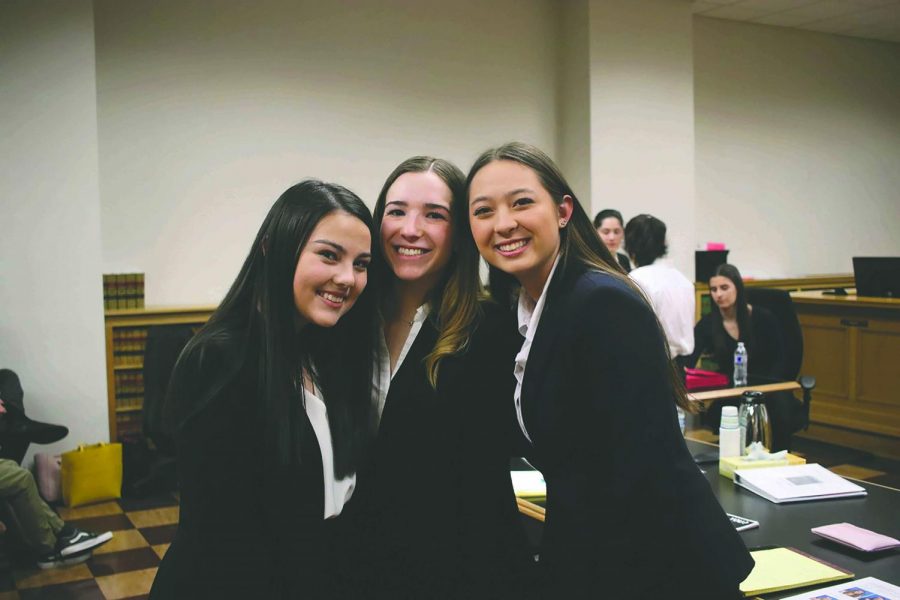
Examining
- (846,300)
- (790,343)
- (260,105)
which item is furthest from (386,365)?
(846,300)

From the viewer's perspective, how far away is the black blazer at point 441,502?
5.31 ft

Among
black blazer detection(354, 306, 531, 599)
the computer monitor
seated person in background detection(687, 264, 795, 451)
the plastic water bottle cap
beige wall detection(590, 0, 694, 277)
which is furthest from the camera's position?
beige wall detection(590, 0, 694, 277)

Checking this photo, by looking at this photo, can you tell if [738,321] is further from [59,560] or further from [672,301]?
[59,560]

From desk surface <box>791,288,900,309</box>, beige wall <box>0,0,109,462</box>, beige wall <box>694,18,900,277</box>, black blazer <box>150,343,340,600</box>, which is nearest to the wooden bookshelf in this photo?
beige wall <box>0,0,109,462</box>

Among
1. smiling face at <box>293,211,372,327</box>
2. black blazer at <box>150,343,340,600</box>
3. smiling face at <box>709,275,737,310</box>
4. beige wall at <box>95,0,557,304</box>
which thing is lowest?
black blazer at <box>150,343,340,600</box>

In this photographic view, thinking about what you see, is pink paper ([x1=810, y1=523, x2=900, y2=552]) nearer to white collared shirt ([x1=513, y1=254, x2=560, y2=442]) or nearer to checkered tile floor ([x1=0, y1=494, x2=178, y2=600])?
white collared shirt ([x1=513, y1=254, x2=560, y2=442])

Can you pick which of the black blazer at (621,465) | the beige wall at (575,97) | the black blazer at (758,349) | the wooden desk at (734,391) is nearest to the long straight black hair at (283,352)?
the black blazer at (621,465)

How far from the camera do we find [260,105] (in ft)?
20.4

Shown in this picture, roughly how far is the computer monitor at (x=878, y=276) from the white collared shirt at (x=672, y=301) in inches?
98.5

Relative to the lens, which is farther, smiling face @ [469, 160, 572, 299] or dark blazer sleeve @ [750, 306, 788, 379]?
dark blazer sleeve @ [750, 306, 788, 379]

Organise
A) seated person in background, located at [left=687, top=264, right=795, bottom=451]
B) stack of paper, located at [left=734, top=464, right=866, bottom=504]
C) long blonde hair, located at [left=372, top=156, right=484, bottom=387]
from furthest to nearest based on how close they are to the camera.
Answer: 1. seated person in background, located at [left=687, top=264, right=795, bottom=451]
2. stack of paper, located at [left=734, top=464, right=866, bottom=504]
3. long blonde hair, located at [left=372, top=156, right=484, bottom=387]

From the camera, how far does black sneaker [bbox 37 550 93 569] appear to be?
152 inches

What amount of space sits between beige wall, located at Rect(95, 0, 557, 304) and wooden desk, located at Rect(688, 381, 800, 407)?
3.56m

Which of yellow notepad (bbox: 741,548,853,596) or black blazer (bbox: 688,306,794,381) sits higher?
black blazer (bbox: 688,306,794,381)
